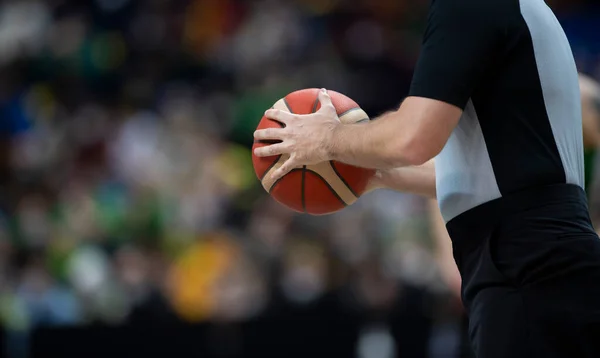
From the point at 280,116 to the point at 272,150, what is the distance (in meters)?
0.12

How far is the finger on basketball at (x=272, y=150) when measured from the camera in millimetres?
2961

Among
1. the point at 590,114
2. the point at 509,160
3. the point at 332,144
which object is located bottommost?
the point at 509,160

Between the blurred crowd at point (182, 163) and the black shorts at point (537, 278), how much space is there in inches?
187

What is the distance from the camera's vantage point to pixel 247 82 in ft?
37.0

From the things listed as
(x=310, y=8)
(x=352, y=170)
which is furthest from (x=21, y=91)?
(x=352, y=170)

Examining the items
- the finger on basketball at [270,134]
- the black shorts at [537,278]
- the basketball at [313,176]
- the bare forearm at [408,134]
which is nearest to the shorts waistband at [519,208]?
the black shorts at [537,278]

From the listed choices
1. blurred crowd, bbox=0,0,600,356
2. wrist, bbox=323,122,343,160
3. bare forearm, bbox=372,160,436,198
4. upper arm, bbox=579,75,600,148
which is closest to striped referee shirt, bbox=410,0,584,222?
wrist, bbox=323,122,343,160

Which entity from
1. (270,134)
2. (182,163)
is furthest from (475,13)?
(182,163)

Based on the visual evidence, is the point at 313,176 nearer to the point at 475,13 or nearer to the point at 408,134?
the point at 408,134

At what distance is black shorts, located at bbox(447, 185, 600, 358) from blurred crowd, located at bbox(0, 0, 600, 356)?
4749 millimetres

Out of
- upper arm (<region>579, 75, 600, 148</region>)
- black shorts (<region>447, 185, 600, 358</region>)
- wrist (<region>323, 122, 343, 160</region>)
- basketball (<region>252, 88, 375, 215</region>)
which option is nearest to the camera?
black shorts (<region>447, 185, 600, 358</region>)

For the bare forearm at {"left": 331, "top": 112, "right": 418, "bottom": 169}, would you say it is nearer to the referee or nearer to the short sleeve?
the referee

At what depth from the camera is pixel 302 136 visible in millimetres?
2928

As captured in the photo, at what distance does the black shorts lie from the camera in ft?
8.13
